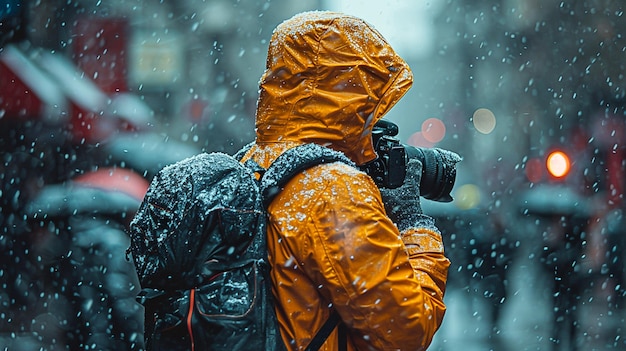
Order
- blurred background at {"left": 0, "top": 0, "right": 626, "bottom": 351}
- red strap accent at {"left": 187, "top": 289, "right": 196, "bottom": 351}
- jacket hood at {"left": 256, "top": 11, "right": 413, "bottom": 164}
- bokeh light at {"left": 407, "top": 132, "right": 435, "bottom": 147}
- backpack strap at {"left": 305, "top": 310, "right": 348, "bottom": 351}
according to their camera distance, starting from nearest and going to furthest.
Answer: red strap accent at {"left": 187, "top": 289, "right": 196, "bottom": 351}, backpack strap at {"left": 305, "top": 310, "right": 348, "bottom": 351}, jacket hood at {"left": 256, "top": 11, "right": 413, "bottom": 164}, blurred background at {"left": 0, "top": 0, "right": 626, "bottom": 351}, bokeh light at {"left": 407, "top": 132, "right": 435, "bottom": 147}

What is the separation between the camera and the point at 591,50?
21.1m

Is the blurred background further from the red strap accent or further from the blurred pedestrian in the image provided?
the red strap accent

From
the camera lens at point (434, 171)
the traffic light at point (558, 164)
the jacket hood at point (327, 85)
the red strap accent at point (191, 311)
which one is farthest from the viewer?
the traffic light at point (558, 164)

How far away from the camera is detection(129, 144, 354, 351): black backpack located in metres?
2.50

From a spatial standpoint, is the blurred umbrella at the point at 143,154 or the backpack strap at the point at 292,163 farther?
the blurred umbrella at the point at 143,154

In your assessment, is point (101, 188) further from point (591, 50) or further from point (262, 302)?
point (591, 50)

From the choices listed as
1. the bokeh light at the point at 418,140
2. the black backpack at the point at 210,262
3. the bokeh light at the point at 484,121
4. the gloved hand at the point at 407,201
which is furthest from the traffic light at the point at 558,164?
the bokeh light at the point at 484,121

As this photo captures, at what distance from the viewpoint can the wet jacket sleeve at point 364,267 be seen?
8.21 ft

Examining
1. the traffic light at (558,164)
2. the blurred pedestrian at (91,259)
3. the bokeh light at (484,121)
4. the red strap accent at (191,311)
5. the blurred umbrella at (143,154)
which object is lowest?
the red strap accent at (191,311)

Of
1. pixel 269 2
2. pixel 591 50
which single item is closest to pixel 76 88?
pixel 269 2

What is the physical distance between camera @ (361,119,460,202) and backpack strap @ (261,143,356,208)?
0.30m

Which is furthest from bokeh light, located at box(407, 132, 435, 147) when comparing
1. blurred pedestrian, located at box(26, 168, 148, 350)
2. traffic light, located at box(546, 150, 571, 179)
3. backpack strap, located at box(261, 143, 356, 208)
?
backpack strap, located at box(261, 143, 356, 208)

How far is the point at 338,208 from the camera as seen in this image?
2.52m

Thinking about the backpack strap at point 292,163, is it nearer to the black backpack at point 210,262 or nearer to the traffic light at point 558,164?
the black backpack at point 210,262
